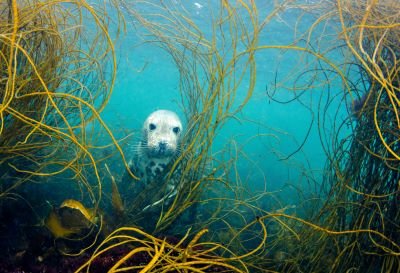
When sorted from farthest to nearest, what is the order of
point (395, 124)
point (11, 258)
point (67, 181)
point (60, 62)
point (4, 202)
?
1. point (67, 181)
2. point (60, 62)
3. point (4, 202)
4. point (395, 124)
5. point (11, 258)

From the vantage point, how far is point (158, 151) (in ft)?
14.3

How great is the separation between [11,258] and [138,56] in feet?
100

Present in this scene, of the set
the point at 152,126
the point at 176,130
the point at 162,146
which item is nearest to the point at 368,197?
the point at 162,146

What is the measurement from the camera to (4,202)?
3.23 meters

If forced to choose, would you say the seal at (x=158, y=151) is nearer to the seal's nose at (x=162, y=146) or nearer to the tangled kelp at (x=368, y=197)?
the seal's nose at (x=162, y=146)

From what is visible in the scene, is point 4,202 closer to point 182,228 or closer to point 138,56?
point 182,228

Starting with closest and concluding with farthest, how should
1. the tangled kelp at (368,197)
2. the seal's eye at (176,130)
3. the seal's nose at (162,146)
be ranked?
the tangled kelp at (368,197) < the seal's nose at (162,146) < the seal's eye at (176,130)

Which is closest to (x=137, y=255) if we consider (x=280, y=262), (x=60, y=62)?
(x=280, y=262)

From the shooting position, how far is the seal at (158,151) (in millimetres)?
4352

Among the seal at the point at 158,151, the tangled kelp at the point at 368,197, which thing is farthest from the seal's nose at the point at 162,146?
the tangled kelp at the point at 368,197

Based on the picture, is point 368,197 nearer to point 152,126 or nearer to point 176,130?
point 176,130

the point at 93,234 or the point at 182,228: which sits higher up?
the point at 93,234

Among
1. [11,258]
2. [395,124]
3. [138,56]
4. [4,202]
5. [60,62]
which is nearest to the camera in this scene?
[11,258]

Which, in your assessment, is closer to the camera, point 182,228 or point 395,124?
point 395,124
